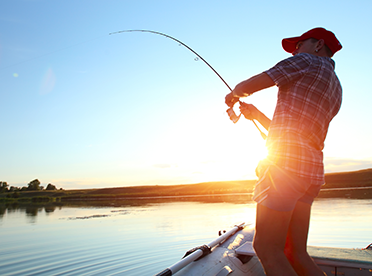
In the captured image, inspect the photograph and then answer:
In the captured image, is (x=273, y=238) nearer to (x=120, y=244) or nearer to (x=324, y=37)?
(x=324, y=37)

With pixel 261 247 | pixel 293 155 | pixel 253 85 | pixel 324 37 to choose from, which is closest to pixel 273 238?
pixel 261 247

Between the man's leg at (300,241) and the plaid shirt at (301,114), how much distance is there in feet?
0.78

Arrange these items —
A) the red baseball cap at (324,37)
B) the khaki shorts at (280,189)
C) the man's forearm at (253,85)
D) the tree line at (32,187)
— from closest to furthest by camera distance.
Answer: the khaki shorts at (280,189)
the man's forearm at (253,85)
the red baseball cap at (324,37)
the tree line at (32,187)

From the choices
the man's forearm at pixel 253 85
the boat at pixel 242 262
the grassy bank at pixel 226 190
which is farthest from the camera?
the grassy bank at pixel 226 190

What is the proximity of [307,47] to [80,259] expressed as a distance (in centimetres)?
718

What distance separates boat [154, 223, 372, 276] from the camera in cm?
275

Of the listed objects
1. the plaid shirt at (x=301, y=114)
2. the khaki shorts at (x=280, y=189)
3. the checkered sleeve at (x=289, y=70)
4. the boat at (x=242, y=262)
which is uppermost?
the checkered sleeve at (x=289, y=70)

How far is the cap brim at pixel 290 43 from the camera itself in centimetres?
199

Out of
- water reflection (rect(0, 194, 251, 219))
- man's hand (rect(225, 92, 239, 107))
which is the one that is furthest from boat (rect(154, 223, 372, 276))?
water reflection (rect(0, 194, 251, 219))

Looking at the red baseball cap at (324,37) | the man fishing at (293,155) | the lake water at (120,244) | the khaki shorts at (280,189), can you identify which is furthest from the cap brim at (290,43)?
the lake water at (120,244)

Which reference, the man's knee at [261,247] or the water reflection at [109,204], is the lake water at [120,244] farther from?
the water reflection at [109,204]

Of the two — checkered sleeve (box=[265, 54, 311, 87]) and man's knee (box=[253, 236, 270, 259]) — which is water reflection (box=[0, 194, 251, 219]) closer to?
man's knee (box=[253, 236, 270, 259])

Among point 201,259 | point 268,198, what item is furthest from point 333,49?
point 201,259

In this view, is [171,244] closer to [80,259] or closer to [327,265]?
[80,259]
